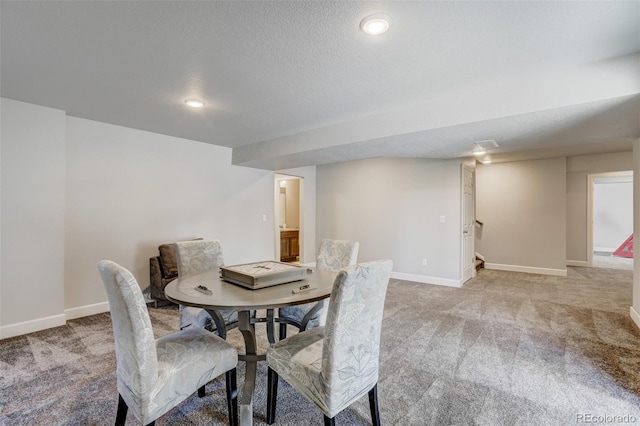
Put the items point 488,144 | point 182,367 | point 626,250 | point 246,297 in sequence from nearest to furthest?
point 182,367
point 246,297
point 488,144
point 626,250

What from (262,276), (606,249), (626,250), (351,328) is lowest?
(606,249)

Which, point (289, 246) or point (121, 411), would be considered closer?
point (121, 411)

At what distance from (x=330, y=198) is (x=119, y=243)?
12.8 ft

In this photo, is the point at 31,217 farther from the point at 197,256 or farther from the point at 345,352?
the point at 345,352

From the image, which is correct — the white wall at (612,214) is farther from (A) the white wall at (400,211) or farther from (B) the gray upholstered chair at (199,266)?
(B) the gray upholstered chair at (199,266)

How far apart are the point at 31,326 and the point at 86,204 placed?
4.36 feet

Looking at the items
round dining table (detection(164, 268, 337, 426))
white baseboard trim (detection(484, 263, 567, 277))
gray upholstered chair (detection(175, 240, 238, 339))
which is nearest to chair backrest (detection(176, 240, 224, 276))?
gray upholstered chair (detection(175, 240, 238, 339))

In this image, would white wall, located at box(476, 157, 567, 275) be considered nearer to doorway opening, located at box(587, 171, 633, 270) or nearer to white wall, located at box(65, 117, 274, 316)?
doorway opening, located at box(587, 171, 633, 270)

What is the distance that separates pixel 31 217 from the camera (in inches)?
116

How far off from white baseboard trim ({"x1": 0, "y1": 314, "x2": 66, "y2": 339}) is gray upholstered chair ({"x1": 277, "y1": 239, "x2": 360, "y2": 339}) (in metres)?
2.48

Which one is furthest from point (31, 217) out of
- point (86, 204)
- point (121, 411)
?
point (121, 411)

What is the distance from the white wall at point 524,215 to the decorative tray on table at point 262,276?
5813mm

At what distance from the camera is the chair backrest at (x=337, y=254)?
2.63 meters

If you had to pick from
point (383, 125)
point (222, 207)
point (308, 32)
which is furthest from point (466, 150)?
point (222, 207)
